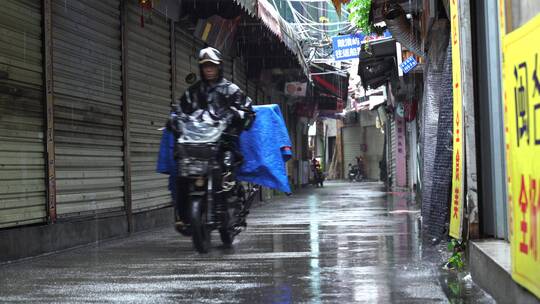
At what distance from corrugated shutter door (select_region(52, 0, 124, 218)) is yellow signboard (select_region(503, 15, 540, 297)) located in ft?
19.0

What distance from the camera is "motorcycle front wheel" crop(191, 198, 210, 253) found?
725 centimetres

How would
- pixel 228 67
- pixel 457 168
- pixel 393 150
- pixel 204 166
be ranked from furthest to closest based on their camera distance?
1. pixel 393 150
2. pixel 228 67
3. pixel 204 166
4. pixel 457 168

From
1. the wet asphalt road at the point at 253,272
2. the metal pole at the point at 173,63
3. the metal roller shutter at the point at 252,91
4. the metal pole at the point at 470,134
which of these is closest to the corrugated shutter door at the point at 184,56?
the metal pole at the point at 173,63

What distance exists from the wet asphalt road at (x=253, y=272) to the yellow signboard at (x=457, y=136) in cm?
50

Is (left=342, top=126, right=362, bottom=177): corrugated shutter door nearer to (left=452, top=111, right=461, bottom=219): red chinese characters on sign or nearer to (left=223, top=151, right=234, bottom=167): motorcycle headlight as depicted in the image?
(left=223, top=151, right=234, bottom=167): motorcycle headlight

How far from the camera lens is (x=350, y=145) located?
170 feet

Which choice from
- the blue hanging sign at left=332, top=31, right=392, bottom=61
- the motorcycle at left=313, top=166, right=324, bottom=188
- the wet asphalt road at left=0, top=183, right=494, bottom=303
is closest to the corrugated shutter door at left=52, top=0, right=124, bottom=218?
the wet asphalt road at left=0, top=183, right=494, bottom=303

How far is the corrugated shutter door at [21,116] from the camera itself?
7184mm

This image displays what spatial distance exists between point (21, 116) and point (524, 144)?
560cm

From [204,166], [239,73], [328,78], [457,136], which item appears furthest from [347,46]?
[457,136]

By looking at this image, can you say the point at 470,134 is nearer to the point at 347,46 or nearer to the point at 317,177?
the point at 347,46

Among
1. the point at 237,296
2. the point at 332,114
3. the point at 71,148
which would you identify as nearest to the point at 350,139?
the point at 332,114

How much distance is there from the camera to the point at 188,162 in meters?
7.30

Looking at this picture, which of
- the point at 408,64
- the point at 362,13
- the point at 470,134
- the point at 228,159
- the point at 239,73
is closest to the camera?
the point at 470,134
